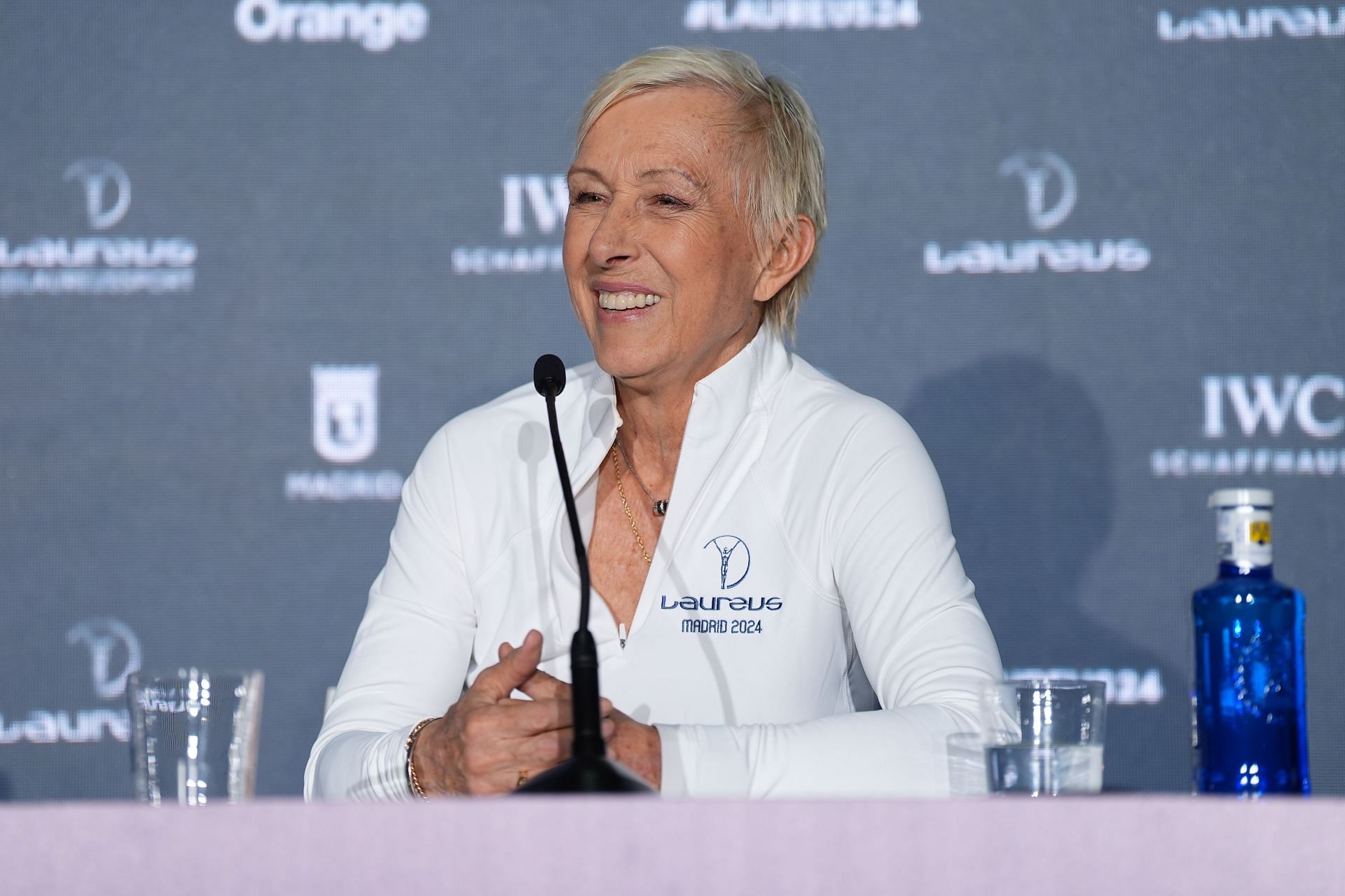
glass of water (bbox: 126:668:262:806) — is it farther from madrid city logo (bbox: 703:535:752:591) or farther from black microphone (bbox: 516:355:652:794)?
madrid city logo (bbox: 703:535:752:591)

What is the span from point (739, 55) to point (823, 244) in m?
0.91

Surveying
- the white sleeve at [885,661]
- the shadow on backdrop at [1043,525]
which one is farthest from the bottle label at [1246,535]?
the shadow on backdrop at [1043,525]

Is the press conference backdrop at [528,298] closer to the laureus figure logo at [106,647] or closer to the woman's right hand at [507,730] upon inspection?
the laureus figure logo at [106,647]

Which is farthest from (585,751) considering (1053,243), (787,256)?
(1053,243)

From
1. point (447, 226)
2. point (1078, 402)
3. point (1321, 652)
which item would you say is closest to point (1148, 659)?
point (1321, 652)

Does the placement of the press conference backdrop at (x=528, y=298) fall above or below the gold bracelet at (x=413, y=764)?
above

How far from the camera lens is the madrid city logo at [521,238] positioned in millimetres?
2559

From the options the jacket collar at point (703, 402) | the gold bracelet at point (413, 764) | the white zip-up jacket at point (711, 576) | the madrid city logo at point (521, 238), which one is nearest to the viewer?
the gold bracelet at point (413, 764)

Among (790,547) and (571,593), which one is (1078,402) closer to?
(790,547)

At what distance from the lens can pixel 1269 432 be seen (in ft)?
8.06

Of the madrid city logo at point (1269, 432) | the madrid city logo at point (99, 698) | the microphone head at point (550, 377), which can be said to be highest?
the madrid city logo at point (1269, 432)

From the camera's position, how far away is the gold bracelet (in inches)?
48.7

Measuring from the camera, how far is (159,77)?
2598 millimetres

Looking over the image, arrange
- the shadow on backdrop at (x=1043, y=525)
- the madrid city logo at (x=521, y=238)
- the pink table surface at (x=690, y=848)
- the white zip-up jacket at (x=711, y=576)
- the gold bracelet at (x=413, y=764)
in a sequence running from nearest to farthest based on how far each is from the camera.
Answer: the pink table surface at (x=690, y=848) < the gold bracelet at (x=413, y=764) < the white zip-up jacket at (x=711, y=576) < the shadow on backdrop at (x=1043, y=525) < the madrid city logo at (x=521, y=238)
